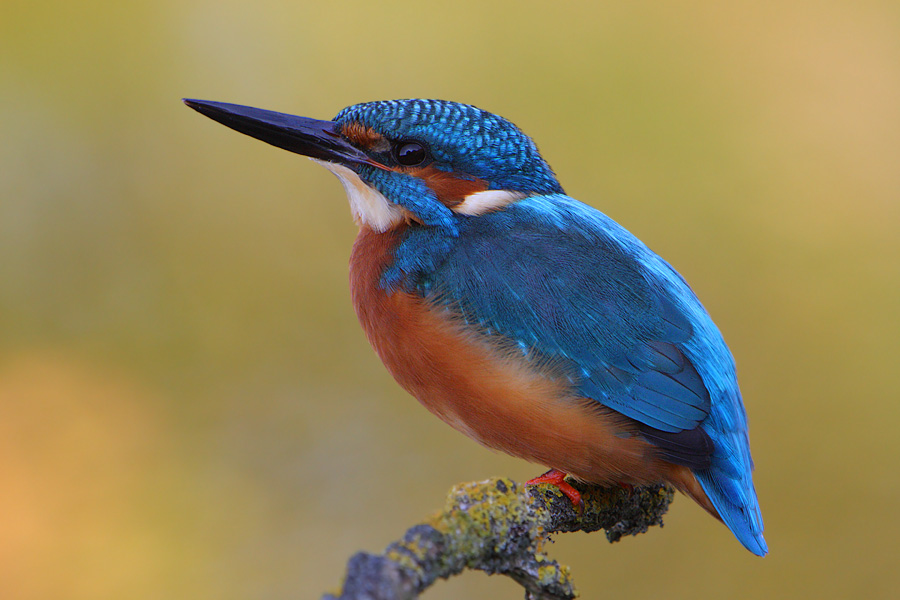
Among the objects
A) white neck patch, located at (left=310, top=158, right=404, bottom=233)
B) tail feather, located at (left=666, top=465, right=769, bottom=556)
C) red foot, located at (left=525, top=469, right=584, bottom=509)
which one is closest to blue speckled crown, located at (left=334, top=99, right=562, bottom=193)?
white neck patch, located at (left=310, top=158, right=404, bottom=233)

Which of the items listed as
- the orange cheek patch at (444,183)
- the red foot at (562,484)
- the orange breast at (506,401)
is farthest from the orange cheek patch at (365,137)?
the red foot at (562,484)

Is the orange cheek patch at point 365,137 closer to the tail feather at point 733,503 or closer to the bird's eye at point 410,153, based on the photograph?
the bird's eye at point 410,153

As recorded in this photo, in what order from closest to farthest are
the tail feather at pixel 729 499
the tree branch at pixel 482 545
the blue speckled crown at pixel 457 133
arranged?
the tree branch at pixel 482 545 → the tail feather at pixel 729 499 → the blue speckled crown at pixel 457 133

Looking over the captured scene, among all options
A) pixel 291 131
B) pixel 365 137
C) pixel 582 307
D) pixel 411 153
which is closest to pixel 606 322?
pixel 582 307

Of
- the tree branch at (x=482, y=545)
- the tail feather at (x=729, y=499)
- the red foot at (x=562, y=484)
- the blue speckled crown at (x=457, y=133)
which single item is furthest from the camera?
the blue speckled crown at (x=457, y=133)

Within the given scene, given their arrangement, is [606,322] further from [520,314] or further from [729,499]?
[729,499]

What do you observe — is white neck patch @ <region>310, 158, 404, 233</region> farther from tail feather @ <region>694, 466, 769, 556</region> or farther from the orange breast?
tail feather @ <region>694, 466, 769, 556</region>

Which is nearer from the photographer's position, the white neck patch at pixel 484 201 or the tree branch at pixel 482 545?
the tree branch at pixel 482 545

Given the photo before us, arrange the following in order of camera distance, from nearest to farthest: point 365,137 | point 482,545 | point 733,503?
1. point 482,545
2. point 733,503
3. point 365,137

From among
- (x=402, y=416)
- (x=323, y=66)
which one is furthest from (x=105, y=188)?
(x=402, y=416)
